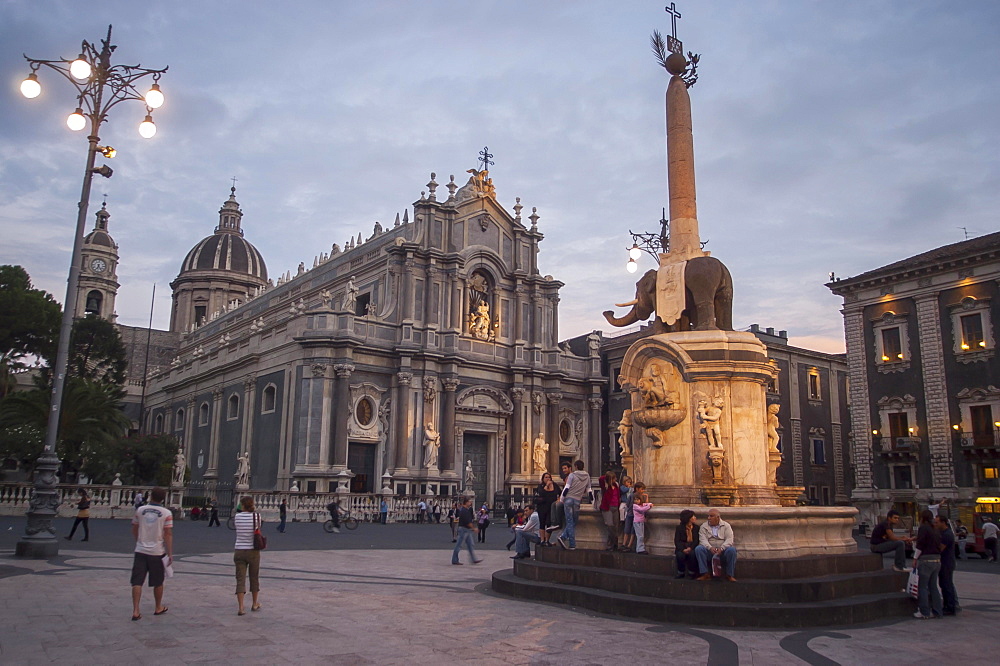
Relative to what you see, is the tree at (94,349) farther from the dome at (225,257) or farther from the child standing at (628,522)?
the child standing at (628,522)

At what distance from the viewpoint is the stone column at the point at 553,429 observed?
46000 mm

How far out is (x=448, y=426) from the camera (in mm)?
41438

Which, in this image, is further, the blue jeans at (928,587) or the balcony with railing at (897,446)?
the balcony with railing at (897,446)

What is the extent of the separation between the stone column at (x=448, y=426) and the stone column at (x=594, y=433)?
10295mm

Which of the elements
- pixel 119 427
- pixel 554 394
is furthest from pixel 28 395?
pixel 554 394

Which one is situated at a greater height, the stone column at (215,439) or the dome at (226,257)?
the dome at (226,257)

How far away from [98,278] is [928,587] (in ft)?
256

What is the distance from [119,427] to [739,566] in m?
32.6

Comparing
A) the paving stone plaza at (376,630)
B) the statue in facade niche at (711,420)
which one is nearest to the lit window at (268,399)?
the paving stone plaza at (376,630)

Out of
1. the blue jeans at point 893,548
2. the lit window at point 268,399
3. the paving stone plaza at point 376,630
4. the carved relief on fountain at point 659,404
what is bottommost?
the paving stone plaza at point 376,630

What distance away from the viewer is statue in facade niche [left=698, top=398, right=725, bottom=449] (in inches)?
482

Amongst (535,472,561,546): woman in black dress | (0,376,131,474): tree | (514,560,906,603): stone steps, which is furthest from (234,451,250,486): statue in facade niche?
(514,560,906,603): stone steps

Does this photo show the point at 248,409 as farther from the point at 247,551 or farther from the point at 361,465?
the point at 247,551

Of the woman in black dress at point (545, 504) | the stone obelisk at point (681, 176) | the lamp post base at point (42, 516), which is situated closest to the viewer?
the stone obelisk at point (681, 176)
